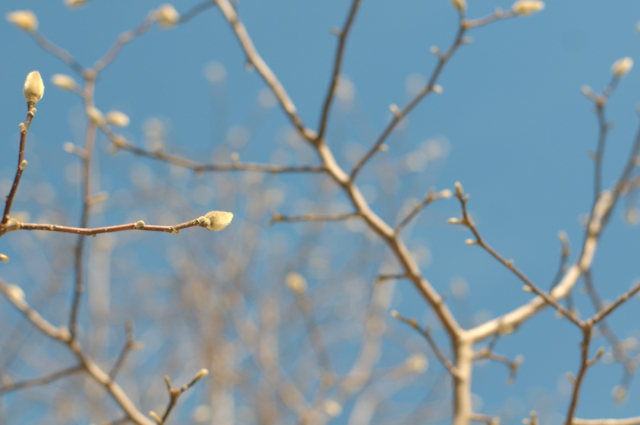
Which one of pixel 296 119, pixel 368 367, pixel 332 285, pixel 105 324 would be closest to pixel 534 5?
pixel 296 119

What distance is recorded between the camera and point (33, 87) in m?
0.83

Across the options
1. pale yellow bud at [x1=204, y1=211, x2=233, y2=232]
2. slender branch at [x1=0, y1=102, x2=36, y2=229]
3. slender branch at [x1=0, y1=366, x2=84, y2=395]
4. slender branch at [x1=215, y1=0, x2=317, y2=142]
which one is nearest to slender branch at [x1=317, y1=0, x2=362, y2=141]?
slender branch at [x1=215, y1=0, x2=317, y2=142]

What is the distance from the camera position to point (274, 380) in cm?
356

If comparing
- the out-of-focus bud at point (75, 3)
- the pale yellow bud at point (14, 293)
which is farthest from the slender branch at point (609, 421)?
the out-of-focus bud at point (75, 3)

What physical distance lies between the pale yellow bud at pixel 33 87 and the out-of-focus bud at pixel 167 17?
1.64 metres

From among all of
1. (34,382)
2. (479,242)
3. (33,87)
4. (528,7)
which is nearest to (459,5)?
(528,7)

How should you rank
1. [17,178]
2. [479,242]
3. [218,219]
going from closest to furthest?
[17,178] → [218,219] → [479,242]

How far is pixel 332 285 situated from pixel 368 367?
1608mm

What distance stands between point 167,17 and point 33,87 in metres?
1.66

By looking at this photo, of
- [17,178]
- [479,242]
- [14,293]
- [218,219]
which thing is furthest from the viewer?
[14,293]

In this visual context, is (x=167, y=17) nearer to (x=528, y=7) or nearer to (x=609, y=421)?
(x=528, y=7)

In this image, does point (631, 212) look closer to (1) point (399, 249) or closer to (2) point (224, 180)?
(1) point (399, 249)

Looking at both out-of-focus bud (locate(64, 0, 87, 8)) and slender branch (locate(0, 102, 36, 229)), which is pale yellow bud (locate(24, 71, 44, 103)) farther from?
out-of-focus bud (locate(64, 0, 87, 8))

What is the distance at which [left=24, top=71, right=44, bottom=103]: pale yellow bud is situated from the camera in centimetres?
83
